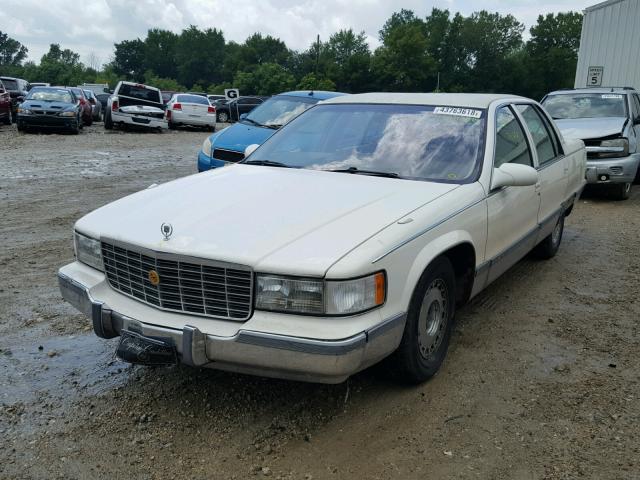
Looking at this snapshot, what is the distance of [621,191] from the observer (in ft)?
31.1

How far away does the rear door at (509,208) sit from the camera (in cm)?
402

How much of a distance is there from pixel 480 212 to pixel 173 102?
21.3 m

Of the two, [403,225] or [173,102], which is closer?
[403,225]

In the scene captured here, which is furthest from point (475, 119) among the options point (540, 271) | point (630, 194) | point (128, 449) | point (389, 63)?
point (389, 63)

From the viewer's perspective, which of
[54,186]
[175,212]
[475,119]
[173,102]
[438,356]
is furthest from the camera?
[173,102]

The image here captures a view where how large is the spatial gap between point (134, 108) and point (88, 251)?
1797 centimetres

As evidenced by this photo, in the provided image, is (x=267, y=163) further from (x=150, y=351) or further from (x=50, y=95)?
(x=50, y=95)

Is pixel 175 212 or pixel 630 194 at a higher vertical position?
pixel 175 212

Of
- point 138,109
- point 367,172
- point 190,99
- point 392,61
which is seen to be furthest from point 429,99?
point 392,61

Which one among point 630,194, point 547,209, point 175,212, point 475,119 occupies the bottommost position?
point 630,194

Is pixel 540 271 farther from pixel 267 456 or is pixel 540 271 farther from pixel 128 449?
pixel 128 449

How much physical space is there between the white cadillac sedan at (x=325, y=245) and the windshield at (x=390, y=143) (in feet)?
0.04

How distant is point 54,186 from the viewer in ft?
32.2

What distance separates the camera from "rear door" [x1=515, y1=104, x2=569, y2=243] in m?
5.00
